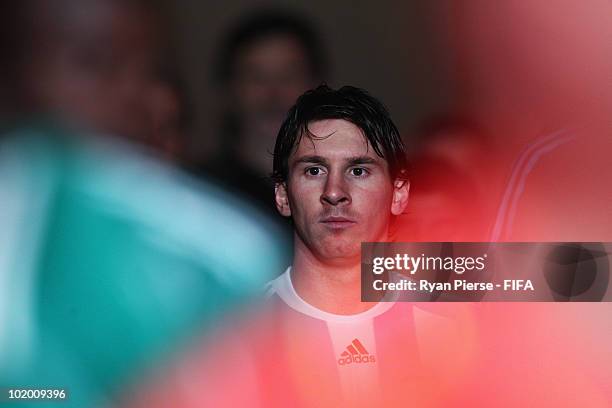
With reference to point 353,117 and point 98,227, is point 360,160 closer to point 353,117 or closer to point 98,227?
point 353,117

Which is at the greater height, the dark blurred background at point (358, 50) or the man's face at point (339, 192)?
the dark blurred background at point (358, 50)

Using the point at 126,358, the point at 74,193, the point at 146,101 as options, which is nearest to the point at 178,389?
the point at 126,358

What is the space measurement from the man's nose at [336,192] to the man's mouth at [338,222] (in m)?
0.04

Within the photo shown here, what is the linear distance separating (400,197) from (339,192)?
181 millimetres

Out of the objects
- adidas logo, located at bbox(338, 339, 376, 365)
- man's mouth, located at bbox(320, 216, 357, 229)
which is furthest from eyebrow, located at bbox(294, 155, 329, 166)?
adidas logo, located at bbox(338, 339, 376, 365)

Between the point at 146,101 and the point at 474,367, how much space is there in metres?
1.22

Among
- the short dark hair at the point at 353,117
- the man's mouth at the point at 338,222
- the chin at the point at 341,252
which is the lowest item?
the chin at the point at 341,252

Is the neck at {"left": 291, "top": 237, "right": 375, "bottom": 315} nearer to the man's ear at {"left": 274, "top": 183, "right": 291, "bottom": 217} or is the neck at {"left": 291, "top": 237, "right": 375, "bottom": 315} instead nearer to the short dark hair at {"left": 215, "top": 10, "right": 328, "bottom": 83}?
the man's ear at {"left": 274, "top": 183, "right": 291, "bottom": 217}

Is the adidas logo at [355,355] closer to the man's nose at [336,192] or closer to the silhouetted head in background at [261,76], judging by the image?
the man's nose at [336,192]

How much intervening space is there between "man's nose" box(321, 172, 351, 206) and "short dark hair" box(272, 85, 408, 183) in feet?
0.44

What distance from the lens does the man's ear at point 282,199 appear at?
2496 mm

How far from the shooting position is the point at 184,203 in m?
2.49

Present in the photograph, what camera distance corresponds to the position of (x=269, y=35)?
2.48 meters

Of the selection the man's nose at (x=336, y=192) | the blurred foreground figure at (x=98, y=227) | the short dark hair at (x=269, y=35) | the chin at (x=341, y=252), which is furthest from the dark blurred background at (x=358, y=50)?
the chin at (x=341, y=252)
